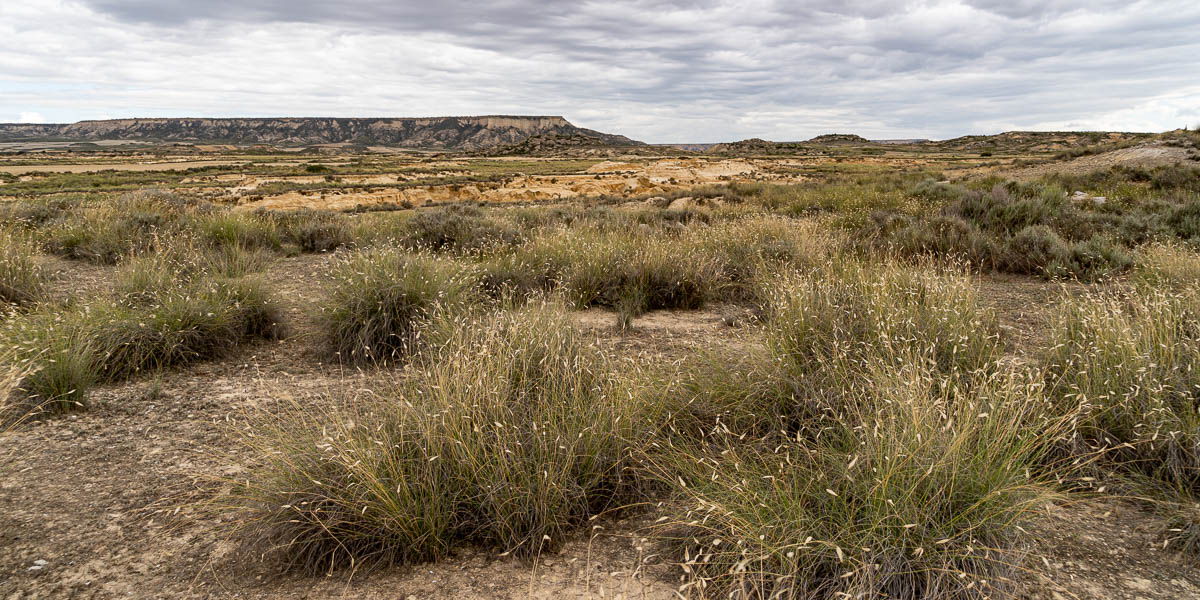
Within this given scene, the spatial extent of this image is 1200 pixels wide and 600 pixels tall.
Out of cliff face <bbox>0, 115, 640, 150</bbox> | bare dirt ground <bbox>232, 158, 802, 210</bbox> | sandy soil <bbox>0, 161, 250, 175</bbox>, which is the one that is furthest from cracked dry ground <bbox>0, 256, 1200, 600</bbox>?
cliff face <bbox>0, 115, 640, 150</bbox>

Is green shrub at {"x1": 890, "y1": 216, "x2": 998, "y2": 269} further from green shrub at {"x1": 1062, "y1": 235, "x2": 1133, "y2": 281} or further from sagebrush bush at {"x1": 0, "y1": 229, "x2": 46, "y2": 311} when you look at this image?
sagebrush bush at {"x1": 0, "y1": 229, "x2": 46, "y2": 311}

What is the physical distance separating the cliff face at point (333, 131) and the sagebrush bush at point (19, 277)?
17271cm

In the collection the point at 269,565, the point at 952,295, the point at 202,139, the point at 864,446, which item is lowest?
the point at 269,565

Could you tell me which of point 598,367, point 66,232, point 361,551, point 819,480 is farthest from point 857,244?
point 66,232

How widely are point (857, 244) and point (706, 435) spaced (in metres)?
6.92

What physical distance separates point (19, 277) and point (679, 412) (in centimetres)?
735

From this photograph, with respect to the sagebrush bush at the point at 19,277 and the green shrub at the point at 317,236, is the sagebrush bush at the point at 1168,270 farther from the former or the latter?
the sagebrush bush at the point at 19,277

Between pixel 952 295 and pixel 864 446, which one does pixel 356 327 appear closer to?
pixel 864 446

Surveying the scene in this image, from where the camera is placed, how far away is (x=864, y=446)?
9.35 ft

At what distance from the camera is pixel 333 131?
186125 millimetres

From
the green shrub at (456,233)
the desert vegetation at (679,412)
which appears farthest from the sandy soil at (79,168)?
the desert vegetation at (679,412)

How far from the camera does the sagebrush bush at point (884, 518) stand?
2.28m

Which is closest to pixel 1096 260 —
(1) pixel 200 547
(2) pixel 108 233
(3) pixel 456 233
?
(3) pixel 456 233

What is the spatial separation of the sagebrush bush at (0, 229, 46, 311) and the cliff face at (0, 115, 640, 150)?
172715 mm
